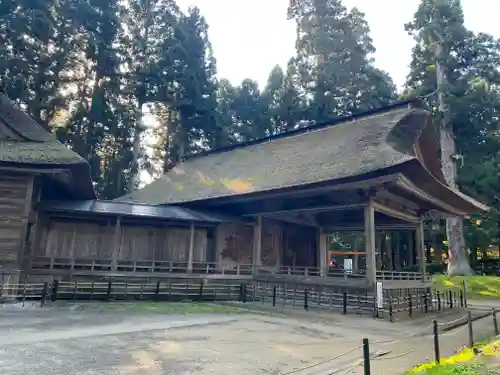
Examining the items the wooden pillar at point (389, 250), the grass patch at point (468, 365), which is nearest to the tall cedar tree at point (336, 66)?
the wooden pillar at point (389, 250)

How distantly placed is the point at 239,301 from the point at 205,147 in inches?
944

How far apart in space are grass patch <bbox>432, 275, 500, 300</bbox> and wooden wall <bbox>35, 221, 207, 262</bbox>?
15173 millimetres

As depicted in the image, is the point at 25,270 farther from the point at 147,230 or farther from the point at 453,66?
the point at 453,66

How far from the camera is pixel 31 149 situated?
14.6 metres

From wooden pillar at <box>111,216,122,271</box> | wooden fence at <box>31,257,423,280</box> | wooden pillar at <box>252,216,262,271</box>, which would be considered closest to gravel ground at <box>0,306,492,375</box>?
wooden fence at <box>31,257,423,280</box>

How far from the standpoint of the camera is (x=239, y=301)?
16.0 meters

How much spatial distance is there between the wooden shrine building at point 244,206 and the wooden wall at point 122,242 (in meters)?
0.05

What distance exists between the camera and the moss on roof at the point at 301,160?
15148 millimetres

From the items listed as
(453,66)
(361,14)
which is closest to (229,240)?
(453,66)

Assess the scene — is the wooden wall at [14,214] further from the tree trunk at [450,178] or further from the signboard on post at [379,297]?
the tree trunk at [450,178]

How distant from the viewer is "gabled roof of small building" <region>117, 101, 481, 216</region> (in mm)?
15118

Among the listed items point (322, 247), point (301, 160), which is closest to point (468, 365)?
point (301, 160)

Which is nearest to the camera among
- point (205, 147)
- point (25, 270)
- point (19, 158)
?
point (19, 158)

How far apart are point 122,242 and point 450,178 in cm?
2281
